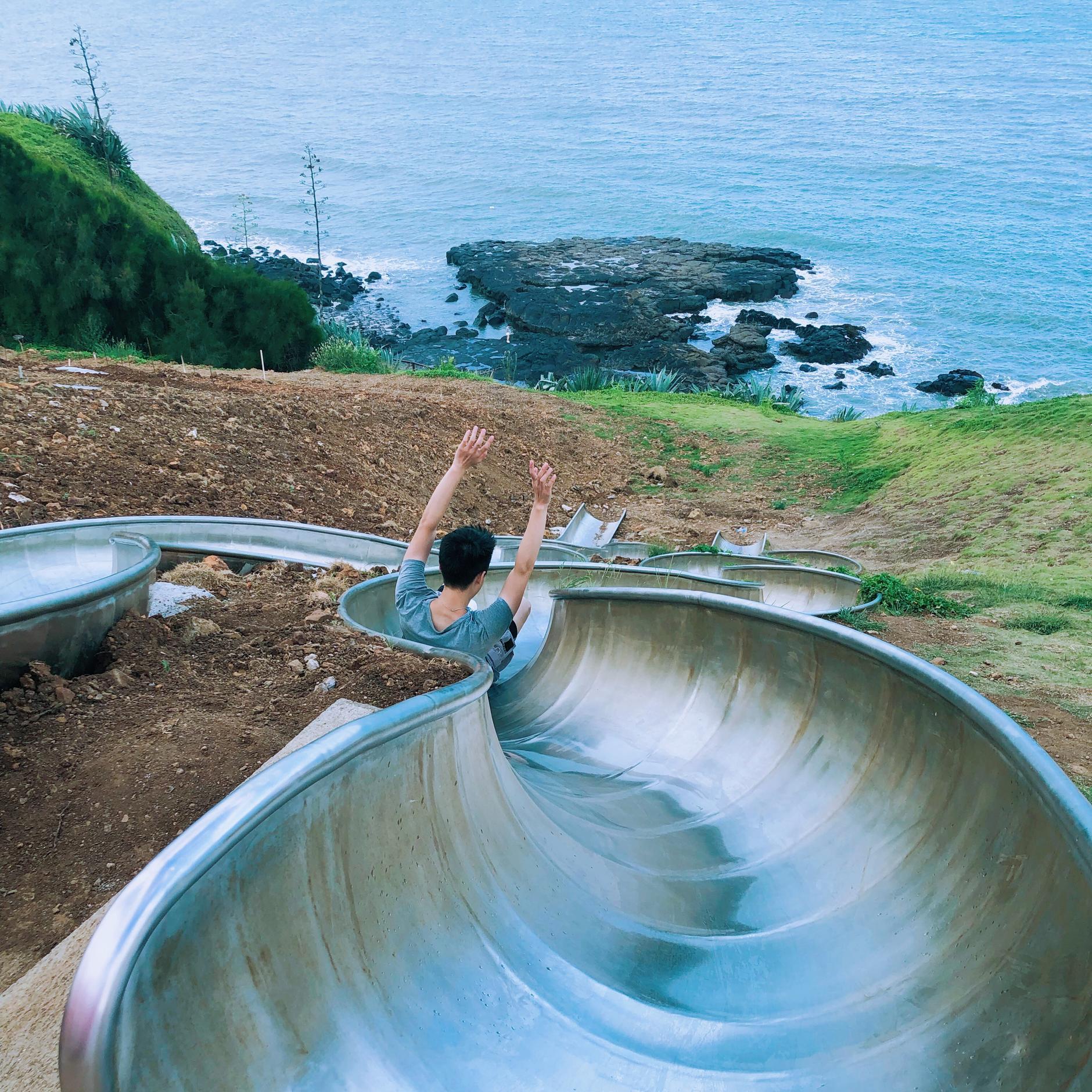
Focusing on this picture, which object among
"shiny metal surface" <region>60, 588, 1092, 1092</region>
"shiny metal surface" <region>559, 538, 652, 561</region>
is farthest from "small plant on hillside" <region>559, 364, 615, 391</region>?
"shiny metal surface" <region>60, 588, 1092, 1092</region>

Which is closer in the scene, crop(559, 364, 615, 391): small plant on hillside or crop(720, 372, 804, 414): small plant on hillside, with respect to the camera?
crop(720, 372, 804, 414): small plant on hillside

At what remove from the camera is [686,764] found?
12.0 feet

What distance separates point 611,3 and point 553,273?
350 ft

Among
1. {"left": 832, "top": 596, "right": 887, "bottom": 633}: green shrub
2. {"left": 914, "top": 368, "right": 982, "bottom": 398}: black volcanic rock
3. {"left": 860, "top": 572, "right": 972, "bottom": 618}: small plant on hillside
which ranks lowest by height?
{"left": 914, "top": 368, "right": 982, "bottom": 398}: black volcanic rock

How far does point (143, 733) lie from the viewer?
305 centimetres

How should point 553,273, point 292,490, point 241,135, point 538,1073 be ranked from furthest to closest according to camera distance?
point 241,135
point 553,273
point 292,490
point 538,1073

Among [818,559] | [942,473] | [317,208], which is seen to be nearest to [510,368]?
[317,208]

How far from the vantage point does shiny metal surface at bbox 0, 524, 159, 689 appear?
3256 mm

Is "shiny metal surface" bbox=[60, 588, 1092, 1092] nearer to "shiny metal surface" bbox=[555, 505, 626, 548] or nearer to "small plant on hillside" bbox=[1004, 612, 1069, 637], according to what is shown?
"small plant on hillside" bbox=[1004, 612, 1069, 637]

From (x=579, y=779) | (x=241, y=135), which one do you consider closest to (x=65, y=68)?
(x=241, y=135)

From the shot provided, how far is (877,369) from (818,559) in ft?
65.8

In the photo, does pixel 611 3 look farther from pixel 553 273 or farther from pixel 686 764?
pixel 686 764

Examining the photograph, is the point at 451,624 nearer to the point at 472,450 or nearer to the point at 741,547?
the point at 472,450

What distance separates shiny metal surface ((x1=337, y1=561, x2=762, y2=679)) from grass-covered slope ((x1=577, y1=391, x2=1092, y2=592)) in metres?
3.80
